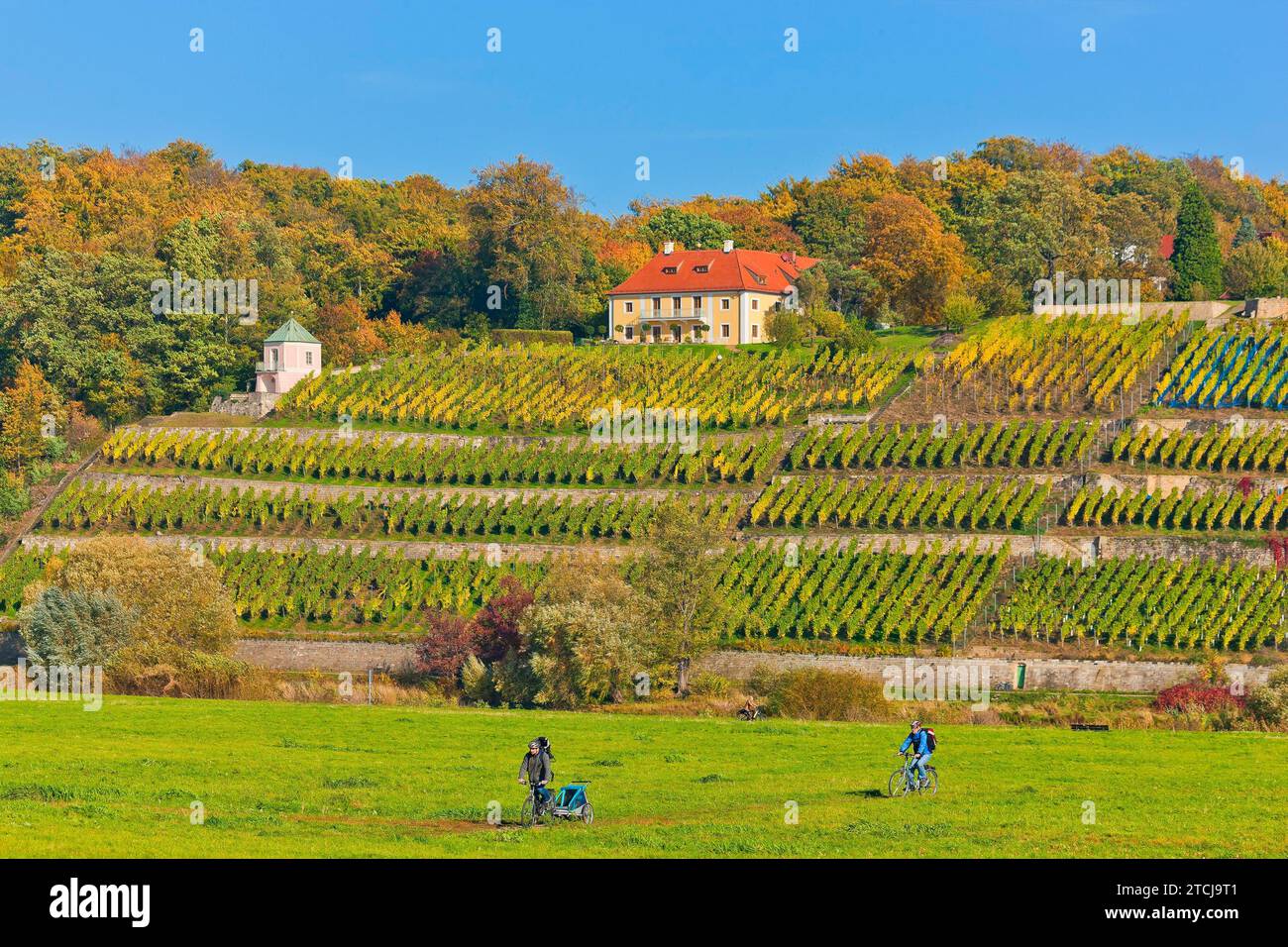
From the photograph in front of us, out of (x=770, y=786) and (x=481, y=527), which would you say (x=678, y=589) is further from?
(x=770, y=786)

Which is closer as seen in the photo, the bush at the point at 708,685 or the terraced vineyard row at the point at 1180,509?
the bush at the point at 708,685

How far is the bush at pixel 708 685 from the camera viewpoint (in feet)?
163

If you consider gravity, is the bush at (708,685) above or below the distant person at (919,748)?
below

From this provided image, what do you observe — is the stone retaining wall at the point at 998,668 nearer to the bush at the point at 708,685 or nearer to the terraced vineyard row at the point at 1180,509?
the bush at the point at 708,685

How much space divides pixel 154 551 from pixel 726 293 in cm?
3746

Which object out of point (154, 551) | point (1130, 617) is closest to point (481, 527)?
point (154, 551)

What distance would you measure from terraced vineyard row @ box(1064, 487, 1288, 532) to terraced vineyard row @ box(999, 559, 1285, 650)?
224 centimetres

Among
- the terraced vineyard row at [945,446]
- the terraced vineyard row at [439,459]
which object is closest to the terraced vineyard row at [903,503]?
the terraced vineyard row at [945,446]

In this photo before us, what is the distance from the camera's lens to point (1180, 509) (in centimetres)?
5700

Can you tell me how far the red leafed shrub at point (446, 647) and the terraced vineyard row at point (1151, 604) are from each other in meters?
16.0

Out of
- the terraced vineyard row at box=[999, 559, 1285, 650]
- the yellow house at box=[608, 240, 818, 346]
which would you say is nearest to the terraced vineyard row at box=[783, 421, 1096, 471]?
the terraced vineyard row at box=[999, 559, 1285, 650]

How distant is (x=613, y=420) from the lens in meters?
70.2

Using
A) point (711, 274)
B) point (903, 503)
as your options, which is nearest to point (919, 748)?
point (903, 503)

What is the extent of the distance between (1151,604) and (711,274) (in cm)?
3864
